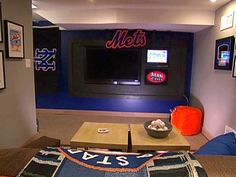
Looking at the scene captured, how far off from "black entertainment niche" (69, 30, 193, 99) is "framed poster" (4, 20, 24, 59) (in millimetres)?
1722

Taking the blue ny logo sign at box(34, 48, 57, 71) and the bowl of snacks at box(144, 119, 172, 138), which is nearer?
the bowl of snacks at box(144, 119, 172, 138)

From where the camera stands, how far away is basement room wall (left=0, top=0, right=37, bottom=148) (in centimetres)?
254

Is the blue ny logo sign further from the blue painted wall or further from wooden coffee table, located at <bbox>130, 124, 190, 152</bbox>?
wooden coffee table, located at <bbox>130, 124, 190, 152</bbox>

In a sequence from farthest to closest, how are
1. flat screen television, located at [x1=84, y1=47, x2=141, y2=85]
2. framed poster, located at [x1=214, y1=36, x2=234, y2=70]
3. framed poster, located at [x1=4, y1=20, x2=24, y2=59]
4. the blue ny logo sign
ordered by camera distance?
the blue ny logo sign
flat screen television, located at [x1=84, y1=47, x2=141, y2=85]
framed poster, located at [x1=214, y1=36, x2=234, y2=70]
framed poster, located at [x1=4, y1=20, x2=24, y2=59]

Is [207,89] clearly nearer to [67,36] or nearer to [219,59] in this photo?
[219,59]

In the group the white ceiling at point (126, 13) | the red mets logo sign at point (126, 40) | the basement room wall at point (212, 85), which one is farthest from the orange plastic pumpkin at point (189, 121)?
the red mets logo sign at point (126, 40)

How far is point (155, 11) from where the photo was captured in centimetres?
361

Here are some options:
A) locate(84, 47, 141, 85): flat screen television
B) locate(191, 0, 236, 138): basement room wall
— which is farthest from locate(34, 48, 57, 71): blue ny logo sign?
locate(191, 0, 236, 138): basement room wall

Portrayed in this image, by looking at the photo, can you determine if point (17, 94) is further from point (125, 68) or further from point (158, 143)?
point (125, 68)

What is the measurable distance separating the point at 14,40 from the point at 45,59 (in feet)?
6.91

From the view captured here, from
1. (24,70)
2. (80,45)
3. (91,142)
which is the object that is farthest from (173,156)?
(80,45)

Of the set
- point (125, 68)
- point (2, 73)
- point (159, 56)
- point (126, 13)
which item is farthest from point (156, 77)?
point (2, 73)

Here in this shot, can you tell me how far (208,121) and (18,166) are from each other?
3353 mm

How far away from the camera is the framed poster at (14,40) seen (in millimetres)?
2523
